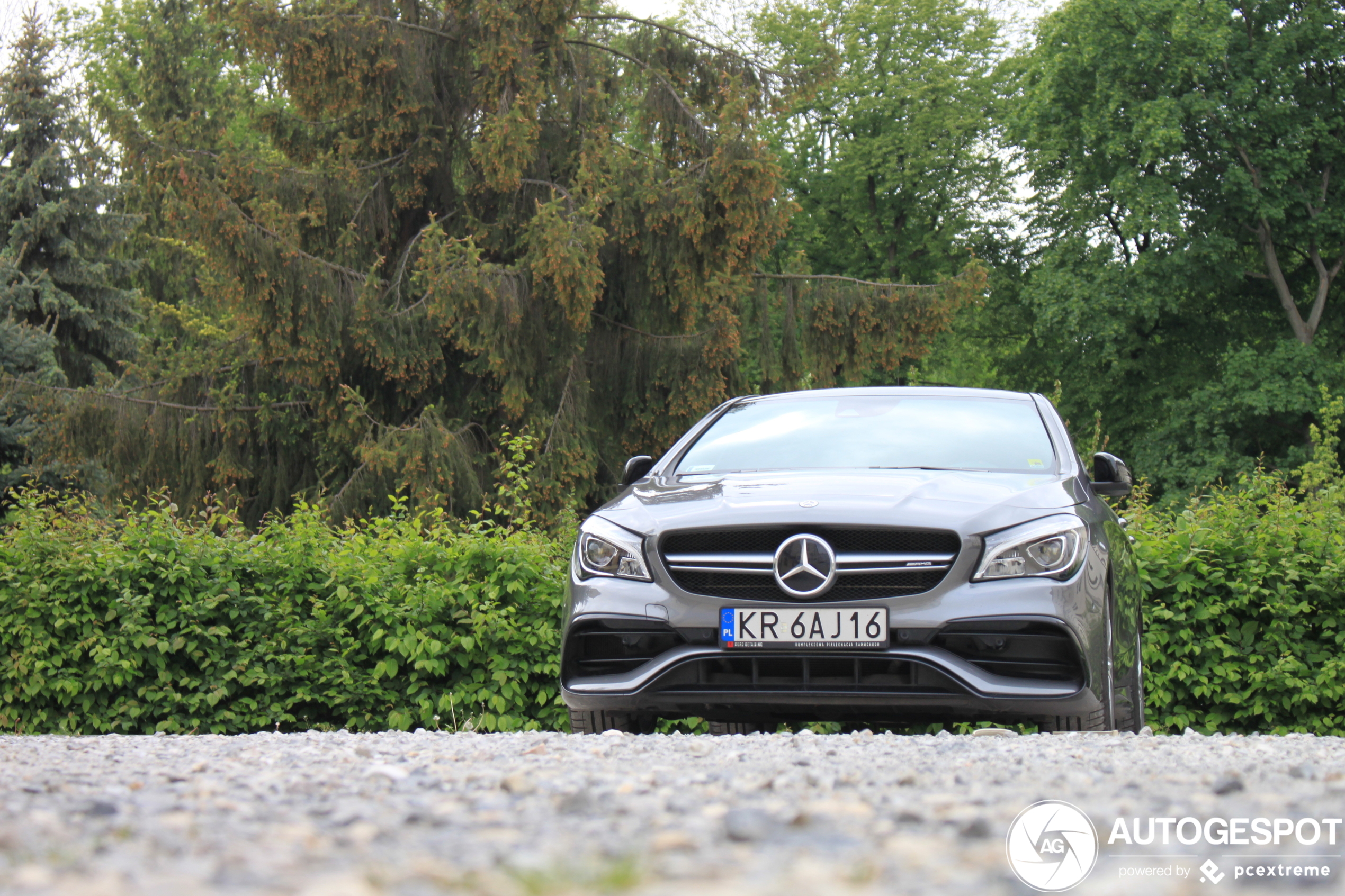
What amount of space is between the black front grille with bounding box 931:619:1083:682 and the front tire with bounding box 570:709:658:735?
1.31 metres

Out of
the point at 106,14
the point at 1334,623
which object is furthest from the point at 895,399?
the point at 106,14

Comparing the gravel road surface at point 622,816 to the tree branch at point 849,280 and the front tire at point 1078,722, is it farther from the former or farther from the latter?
the tree branch at point 849,280

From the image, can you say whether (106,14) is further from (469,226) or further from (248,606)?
(248,606)

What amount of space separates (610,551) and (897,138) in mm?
32040

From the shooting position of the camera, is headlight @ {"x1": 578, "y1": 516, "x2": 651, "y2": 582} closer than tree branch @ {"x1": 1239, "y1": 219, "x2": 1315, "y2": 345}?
Yes

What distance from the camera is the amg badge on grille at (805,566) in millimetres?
5039

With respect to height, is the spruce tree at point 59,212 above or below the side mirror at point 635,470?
above

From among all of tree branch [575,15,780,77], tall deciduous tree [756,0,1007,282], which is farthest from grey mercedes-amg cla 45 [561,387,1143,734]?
tall deciduous tree [756,0,1007,282]

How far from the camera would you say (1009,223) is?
121 feet

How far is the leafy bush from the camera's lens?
22.4 ft

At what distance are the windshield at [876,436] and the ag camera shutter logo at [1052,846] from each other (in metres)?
3.22

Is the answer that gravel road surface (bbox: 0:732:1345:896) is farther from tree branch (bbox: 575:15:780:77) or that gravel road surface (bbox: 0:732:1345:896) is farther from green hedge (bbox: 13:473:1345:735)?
tree branch (bbox: 575:15:780:77)

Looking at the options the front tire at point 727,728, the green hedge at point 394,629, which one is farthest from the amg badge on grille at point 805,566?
the green hedge at point 394,629

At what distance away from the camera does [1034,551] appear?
5012mm
